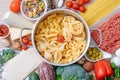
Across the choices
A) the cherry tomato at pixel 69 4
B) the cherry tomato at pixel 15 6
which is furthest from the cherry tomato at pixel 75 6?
the cherry tomato at pixel 15 6

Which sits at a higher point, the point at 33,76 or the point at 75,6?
the point at 75,6

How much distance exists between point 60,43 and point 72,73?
130 millimetres

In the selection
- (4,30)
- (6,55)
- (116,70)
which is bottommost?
(116,70)

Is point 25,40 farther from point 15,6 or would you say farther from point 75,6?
point 75,6

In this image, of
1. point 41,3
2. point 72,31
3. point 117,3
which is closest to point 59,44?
point 72,31

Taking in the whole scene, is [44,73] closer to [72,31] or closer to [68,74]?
[68,74]

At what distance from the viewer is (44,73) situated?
5.03 feet

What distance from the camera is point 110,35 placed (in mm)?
1576

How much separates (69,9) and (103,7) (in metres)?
0.14

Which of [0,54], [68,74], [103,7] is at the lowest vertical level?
[68,74]

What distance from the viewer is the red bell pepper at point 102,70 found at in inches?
60.6

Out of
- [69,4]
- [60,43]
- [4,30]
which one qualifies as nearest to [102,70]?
[60,43]

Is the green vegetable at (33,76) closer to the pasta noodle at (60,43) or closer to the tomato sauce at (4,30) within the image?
the pasta noodle at (60,43)

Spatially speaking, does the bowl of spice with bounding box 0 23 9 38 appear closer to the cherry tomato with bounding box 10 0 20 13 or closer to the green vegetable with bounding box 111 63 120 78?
the cherry tomato with bounding box 10 0 20 13
